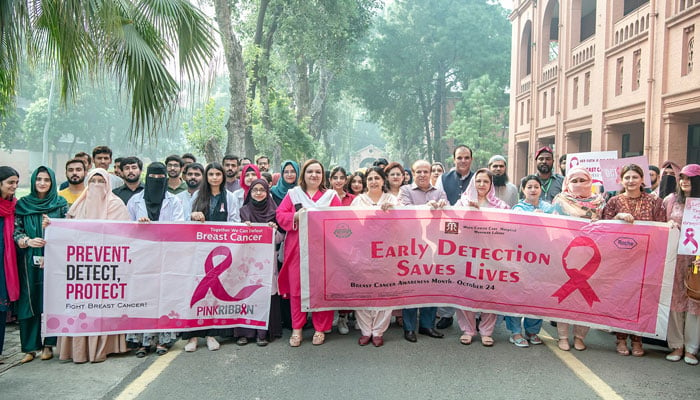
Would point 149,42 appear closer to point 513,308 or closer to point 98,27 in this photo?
point 98,27

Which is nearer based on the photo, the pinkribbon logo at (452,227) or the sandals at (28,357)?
the sandals at (28,357)

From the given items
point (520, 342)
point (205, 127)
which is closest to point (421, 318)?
point (520, 342)

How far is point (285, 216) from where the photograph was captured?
5.57 meters

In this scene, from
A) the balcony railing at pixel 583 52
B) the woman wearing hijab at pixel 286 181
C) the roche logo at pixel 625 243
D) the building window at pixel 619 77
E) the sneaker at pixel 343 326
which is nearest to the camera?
the roche logo at pixel 625 243

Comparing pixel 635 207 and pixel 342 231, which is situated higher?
pixel 635 207

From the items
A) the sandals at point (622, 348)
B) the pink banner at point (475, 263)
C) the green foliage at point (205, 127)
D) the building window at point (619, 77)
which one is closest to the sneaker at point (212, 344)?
the pink banner at point (475, 263)

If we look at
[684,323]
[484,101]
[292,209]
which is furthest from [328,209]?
[484,101]

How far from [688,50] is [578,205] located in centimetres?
1082

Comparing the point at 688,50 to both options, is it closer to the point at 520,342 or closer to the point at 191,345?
the point at 520,342

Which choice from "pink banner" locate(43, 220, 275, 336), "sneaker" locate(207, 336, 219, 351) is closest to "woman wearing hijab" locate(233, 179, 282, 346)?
"pink banner" locate(43, 220, 275, 336)

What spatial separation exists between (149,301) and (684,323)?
5252 millimetres

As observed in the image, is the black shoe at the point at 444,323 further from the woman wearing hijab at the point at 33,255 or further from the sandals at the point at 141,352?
the woman wearing hijab at the point at 33,255

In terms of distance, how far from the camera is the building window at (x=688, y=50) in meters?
13.3

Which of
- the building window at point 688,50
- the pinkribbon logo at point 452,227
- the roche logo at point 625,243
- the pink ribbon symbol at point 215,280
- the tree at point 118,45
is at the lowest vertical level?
the pink ribbon symbol at point 215,280
